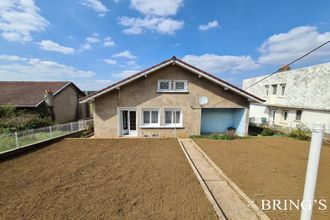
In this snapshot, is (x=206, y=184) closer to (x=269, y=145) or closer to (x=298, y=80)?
Result: (x=269, y=145)

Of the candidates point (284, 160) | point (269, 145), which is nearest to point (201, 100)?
point (269, 145)

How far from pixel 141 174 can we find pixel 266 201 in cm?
403

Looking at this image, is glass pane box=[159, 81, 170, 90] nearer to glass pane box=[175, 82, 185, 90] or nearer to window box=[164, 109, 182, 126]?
glass pane box=[175, 82, 185, 90]

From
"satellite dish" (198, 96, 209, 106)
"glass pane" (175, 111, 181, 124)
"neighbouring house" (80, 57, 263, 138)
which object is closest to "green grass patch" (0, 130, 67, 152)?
"neighbouring house" (80, 57, 263, 138)

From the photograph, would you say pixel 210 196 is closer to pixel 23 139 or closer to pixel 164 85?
pixel 164 85

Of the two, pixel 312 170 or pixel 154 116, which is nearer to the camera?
pixel 312 170

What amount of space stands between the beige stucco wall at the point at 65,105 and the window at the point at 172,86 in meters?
11.7

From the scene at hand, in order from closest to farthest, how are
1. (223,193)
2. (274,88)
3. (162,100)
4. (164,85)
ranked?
(223,193) → (162,100) → (164,85) → (274,88)

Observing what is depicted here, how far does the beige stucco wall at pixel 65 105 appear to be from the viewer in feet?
51.0

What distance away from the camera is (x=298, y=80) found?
1602 cm

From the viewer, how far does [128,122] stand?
11.4 metres

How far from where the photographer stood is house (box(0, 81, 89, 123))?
13.4 meters

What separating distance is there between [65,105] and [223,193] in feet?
60.1

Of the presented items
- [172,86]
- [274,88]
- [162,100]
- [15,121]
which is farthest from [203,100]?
[274,88]
